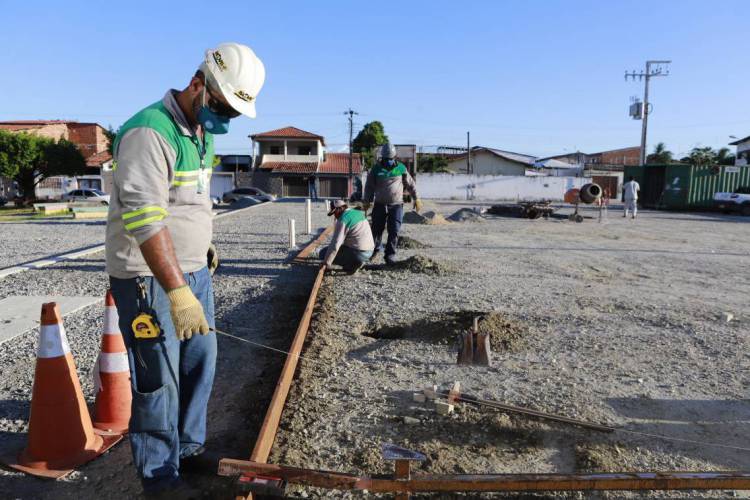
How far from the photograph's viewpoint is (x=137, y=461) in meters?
2.44

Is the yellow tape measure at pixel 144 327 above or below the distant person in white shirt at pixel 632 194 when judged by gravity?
below

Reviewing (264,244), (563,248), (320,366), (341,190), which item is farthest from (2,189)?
(320,366)

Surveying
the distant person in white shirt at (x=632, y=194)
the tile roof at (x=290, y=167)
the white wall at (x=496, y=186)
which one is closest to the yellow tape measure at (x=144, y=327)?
the distant person in white shirt at (x=632, y=194)

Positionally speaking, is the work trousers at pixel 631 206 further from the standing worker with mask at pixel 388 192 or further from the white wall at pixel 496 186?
the white wall at pixel 496 186

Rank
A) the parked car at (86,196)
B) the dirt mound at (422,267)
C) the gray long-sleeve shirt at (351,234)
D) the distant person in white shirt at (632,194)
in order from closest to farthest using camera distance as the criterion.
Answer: the gray long-sleeve shirt at (351,234)
the dirt mound at (422,267)
the distant person in white shirt at (632,194)
the parked car at (86,196)

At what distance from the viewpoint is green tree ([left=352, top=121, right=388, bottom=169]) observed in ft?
210

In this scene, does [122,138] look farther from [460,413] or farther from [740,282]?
[740,282]

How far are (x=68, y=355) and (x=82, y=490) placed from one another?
0.71 metres

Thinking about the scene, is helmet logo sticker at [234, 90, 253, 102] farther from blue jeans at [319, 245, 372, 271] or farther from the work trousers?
the work trousers

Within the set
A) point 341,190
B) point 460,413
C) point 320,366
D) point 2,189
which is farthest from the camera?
point 341,190

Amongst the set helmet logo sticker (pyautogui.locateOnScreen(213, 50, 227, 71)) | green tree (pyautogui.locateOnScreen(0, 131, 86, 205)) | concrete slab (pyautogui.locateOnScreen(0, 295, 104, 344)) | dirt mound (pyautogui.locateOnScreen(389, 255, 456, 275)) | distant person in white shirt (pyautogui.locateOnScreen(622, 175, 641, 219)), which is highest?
green tree (pyautogui.locateOnScreen(0, 131, 86, 205))

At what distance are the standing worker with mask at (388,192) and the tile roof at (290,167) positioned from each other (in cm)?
4632

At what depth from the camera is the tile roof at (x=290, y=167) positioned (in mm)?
54531

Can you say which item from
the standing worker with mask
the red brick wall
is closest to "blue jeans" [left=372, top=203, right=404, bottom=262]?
the standing worker with mask
